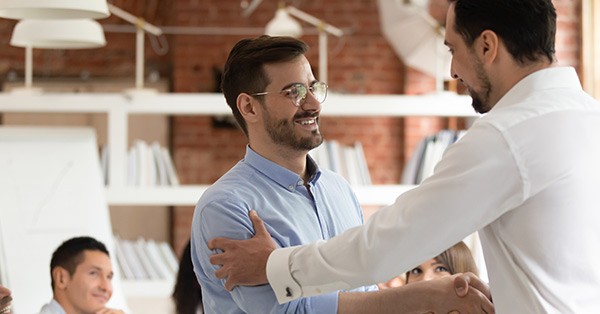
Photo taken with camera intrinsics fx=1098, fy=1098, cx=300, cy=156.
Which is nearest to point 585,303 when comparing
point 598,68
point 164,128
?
point 598,68

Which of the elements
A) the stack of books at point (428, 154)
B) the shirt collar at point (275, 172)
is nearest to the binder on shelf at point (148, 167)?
the stack of books at point (428, 154)

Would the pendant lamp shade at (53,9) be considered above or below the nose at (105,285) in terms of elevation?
above

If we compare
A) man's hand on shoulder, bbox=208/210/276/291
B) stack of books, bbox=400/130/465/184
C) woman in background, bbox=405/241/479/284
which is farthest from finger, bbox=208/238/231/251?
stack of books, bbox=400/130/465/184

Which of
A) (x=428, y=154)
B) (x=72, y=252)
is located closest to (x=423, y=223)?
(x=72, y=252)

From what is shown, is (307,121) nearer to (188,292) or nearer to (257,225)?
(257,225)

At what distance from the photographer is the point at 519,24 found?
6.20 ft

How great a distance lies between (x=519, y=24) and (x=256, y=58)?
68cm

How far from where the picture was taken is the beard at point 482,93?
6.38ft

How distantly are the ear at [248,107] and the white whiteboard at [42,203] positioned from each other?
2.33 meters

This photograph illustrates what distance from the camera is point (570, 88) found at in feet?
6.29

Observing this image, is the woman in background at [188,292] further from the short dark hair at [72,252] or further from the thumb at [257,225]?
the thumb at [257,225]

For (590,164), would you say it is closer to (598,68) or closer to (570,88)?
(570,88)

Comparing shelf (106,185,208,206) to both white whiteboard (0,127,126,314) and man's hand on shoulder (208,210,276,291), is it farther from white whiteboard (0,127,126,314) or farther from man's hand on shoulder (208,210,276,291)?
man's hand on shoulder (208,210,276,291)

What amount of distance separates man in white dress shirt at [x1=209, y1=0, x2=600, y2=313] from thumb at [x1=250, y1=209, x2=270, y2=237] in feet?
0.56
